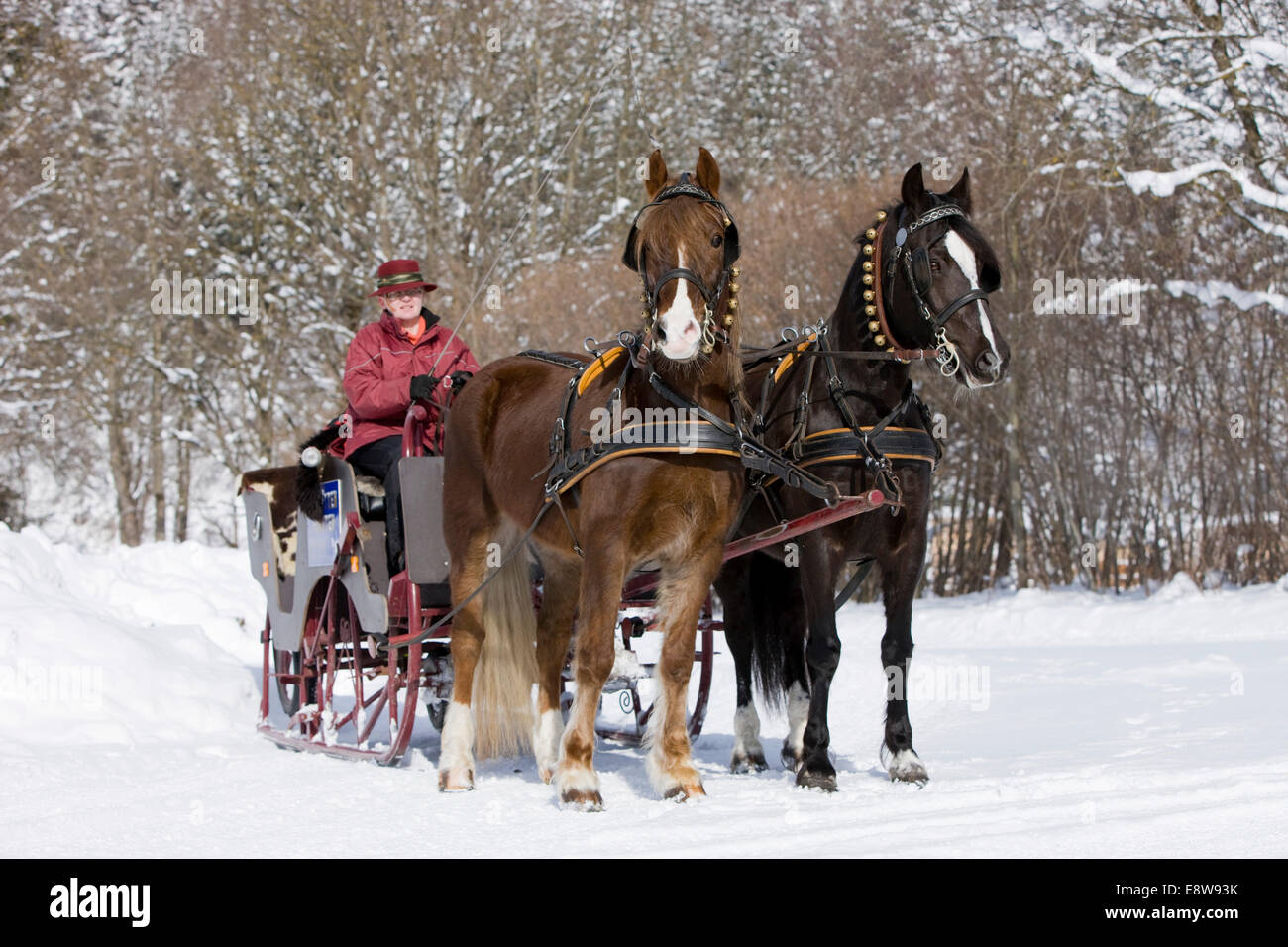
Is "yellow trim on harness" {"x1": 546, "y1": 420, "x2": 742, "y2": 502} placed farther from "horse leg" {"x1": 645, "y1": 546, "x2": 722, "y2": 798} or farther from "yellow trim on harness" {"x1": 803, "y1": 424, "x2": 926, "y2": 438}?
"yellow trim on harness" {"x1": 803, "y1": 424, "x2": 926, "y2": 438}

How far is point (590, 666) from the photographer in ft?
16.0

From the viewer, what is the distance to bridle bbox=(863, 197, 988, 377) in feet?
16.6

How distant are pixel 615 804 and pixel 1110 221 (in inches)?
432

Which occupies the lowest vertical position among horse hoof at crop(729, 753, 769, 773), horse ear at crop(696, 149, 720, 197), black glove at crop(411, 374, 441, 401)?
horse hoof at crop(729, 753, 769, 773)

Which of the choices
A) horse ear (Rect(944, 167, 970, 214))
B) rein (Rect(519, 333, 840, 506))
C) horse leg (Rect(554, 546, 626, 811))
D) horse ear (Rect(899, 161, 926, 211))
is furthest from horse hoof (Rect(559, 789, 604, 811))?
horse ear (Rect(944, 167, 970, 214))

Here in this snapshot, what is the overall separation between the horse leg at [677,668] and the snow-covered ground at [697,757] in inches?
4.7

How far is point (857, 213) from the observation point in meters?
16.2

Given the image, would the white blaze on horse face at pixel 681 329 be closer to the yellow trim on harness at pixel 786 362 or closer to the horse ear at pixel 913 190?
the horse ear at pixel 913 190

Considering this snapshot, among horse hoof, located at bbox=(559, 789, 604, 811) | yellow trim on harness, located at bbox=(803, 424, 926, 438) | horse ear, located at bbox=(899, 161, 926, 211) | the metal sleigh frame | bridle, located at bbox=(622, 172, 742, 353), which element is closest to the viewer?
bridle, located at bbox=(622, 172, 742, 353)

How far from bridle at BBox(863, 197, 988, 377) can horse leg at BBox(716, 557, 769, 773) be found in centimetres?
151

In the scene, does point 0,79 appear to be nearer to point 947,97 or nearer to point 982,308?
point 947,97

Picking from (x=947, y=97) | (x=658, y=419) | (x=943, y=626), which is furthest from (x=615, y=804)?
(x=947, y=97)

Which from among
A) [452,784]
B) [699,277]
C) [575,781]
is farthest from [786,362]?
[452,784]

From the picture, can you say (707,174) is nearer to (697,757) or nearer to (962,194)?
(962,194)
